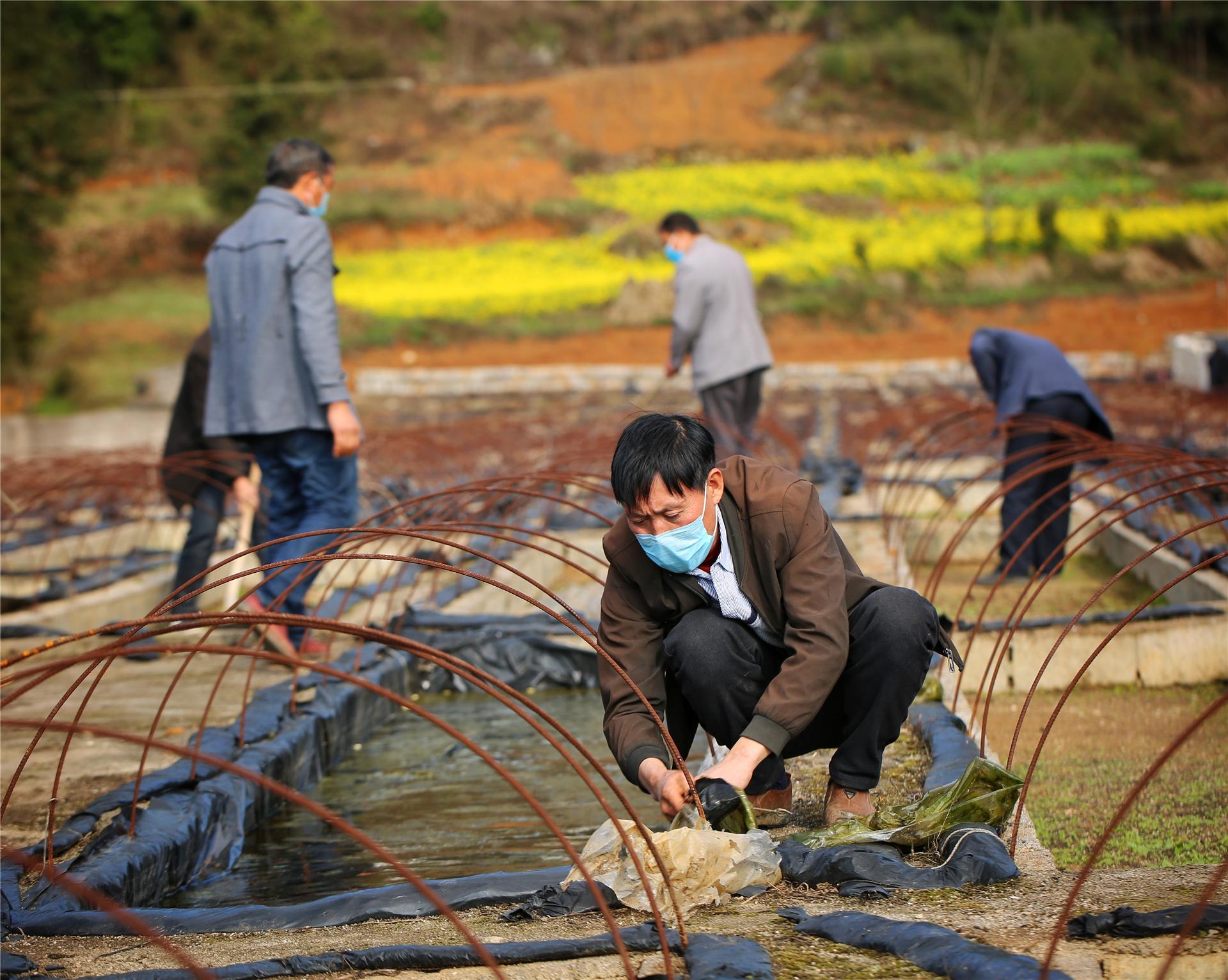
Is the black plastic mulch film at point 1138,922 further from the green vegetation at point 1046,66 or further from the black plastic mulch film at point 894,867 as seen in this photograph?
the green vegetation at point 1046,66

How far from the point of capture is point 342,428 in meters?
4.84

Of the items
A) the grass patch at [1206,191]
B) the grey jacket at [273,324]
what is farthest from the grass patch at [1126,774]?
the grass patch at [1206,191]

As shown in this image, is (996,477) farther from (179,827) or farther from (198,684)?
(179,827)

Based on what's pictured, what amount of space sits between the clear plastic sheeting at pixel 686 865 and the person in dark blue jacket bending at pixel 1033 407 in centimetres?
382

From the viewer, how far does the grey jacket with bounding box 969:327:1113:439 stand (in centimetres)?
609

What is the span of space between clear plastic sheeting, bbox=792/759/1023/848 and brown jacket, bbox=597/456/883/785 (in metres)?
0.32

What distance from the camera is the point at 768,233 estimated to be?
33781mm

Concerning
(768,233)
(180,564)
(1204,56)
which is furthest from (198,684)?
(1204,56)

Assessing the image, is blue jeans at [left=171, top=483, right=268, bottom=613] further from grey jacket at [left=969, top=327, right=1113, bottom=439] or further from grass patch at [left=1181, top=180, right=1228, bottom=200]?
grass patch at [left=1181, top=180, right=1228, bottom=200]

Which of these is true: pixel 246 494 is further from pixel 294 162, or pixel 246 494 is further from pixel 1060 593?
pixel 1060 593

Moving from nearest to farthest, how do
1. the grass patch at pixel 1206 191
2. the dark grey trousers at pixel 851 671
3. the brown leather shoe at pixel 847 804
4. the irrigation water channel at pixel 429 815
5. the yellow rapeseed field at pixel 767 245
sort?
the dark grey trousers at pixel 851 671 < the brown leather shoe at pixel 847 804 < the irrigation water channel at pixel 429 815 < the yellow rapeseed field at pixel 767 245 < the grass patch at pixel 1206 191

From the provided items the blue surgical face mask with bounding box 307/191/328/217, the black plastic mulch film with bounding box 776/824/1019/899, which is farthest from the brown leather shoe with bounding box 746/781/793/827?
the blue surgical face mask with bounding box 307/191/328/217

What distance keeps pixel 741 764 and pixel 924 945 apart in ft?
1.88

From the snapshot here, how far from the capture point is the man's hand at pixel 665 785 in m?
2.58
